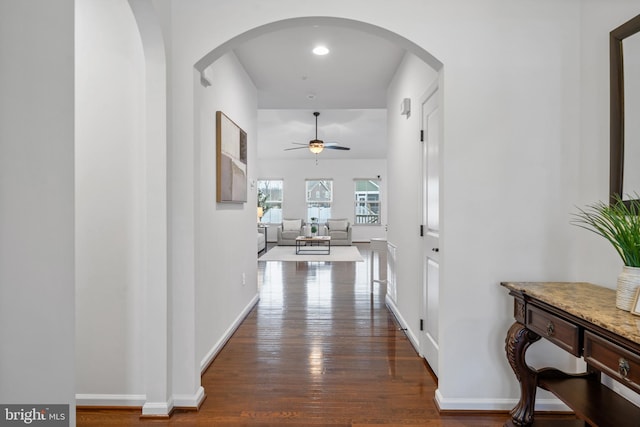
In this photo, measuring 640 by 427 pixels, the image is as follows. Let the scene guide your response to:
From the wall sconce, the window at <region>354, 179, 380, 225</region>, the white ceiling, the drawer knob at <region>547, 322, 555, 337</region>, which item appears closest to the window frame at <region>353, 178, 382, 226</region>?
the window at <region>354, 179, 380, 225</region>

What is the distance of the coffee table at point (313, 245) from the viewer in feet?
30.6

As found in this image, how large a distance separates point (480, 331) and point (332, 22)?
2052mm

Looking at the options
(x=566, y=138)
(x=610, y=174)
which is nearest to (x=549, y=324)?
(x=610, y=174)

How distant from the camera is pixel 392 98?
4.14 m

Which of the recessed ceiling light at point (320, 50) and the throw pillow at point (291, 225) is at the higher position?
the recessed ceiling light at point (320, 50)

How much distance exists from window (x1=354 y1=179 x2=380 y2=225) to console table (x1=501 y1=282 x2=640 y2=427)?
9.99 m

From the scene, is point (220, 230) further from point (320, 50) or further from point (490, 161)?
point (490, 161)

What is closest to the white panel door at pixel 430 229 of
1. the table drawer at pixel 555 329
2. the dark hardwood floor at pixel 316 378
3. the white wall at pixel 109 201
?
the dark hardwood floor at pixel 316 378

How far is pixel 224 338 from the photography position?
10.1 feet

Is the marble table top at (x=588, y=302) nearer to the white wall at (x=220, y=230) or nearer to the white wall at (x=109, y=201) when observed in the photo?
the white wall at (x=220, y=230)

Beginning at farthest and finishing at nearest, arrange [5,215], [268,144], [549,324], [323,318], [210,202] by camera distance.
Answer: [268,144] < [323,318] < [210,202] < [549,324] < [5,215]

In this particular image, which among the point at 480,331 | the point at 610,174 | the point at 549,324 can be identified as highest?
the point at 610,174

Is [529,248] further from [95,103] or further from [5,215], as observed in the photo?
[95,103]

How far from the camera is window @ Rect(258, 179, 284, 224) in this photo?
39.0 feet
